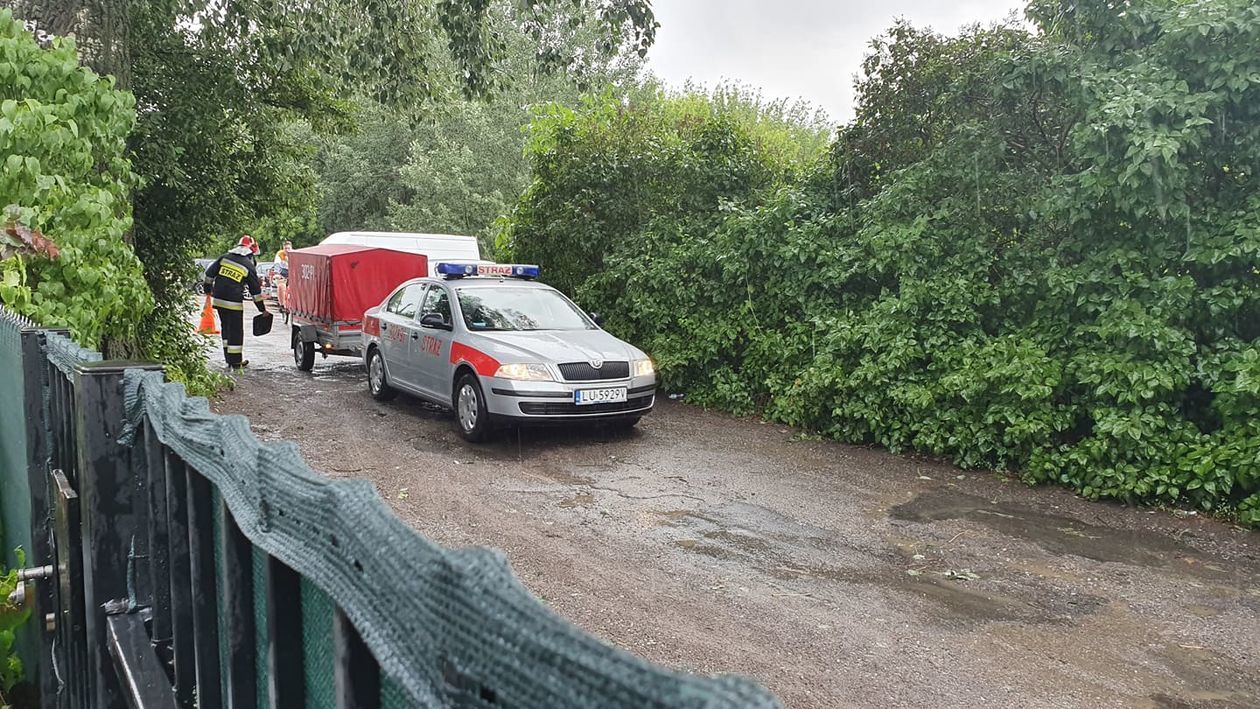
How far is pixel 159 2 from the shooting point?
36.0 ft

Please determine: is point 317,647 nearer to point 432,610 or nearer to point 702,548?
point 432,610

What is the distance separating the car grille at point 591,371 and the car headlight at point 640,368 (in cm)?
8

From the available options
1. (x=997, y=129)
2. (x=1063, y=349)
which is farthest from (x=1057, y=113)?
(x=1063, y=349)

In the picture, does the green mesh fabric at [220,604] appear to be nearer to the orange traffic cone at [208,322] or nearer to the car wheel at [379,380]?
the car wheel at [379,380]

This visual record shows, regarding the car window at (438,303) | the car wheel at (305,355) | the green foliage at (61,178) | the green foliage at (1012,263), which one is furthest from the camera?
the car wheel at (305,355)

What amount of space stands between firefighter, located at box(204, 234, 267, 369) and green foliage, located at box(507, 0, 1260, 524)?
5.75 meters

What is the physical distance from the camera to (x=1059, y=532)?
6.85 metres

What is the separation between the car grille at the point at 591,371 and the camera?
9.41 meters

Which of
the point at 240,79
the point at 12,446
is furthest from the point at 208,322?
the point at 12,446

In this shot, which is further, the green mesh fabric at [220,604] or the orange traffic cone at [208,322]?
the orange traffic cone at [208,322]

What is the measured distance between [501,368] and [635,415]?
1572mm

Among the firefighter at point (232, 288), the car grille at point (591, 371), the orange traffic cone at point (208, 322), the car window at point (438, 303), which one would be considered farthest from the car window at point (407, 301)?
the orange traffic cone at point (208, 322)

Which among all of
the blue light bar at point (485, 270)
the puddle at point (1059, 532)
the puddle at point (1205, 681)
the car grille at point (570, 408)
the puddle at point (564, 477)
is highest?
the blue light bar at point (485, 270)

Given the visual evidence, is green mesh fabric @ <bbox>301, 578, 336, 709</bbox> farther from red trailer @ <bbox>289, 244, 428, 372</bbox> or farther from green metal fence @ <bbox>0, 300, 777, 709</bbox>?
red trailer @ <bbox>289, 244, 428, 372</bbox>
